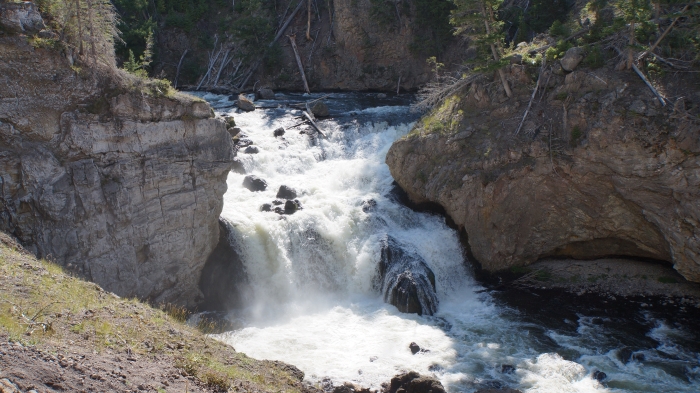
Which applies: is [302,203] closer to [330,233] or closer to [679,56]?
[330,233]

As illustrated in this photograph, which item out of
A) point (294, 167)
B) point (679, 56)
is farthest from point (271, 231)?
point (679, 56)

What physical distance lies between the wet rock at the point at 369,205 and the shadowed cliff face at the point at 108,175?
18.3 feet

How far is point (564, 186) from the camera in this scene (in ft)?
56.9

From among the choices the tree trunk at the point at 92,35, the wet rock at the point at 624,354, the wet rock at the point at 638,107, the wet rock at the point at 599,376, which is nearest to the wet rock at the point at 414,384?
the wet rock at the point at 599,376

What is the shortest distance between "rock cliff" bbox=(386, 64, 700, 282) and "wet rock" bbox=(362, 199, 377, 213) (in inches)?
→ 61.9

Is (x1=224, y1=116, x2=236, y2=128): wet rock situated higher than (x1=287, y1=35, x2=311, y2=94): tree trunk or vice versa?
(x1=287, y1=35, x2=311, y2=94): tree trunk

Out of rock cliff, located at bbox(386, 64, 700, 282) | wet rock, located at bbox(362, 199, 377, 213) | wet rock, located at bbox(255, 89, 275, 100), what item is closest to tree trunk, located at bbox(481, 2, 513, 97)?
rock cliff, located at bbox(386, 64, 700, 282)

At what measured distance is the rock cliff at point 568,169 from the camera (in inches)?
602

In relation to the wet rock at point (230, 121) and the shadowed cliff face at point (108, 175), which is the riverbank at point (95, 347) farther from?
the wet rock at point (230, 121)

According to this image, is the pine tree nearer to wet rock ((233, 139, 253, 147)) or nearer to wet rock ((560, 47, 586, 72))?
wet rock ((560, 47, 586, 72))

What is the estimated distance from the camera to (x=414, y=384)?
12047 mm

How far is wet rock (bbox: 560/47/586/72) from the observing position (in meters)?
17.5

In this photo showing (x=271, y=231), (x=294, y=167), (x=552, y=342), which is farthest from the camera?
(x=294, y=167)

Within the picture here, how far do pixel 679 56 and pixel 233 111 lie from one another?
20.3m
